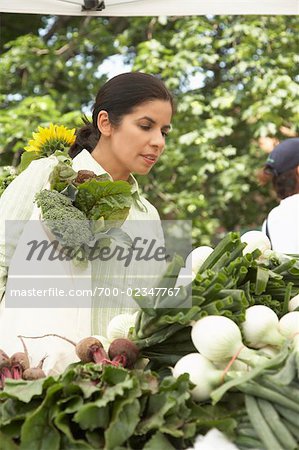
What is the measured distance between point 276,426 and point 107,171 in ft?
3.54

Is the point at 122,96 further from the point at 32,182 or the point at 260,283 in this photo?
the point at 260,283

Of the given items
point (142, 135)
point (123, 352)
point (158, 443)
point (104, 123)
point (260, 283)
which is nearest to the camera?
point (158, 443)

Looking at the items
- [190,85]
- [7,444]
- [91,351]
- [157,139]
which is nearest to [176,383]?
[91,351]

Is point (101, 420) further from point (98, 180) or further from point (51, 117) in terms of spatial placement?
point (51, 117)

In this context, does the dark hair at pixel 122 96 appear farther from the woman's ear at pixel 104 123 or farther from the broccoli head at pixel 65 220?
the broccoli head at pixel 65 220

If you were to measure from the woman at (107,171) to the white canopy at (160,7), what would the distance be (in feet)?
2.94

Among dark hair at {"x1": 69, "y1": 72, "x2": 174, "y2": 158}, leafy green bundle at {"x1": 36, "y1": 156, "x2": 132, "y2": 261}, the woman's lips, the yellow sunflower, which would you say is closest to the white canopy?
dark hair at {"x1": 69, "y1": 72, "x2": 174, "y2": 158}

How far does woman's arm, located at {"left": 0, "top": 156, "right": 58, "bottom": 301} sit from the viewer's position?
199 cm

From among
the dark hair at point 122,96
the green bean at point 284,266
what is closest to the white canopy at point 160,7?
the dark hair at point 122,96

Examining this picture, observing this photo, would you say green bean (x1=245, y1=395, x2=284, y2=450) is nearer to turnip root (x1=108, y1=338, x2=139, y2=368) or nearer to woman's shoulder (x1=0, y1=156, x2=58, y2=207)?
turnip root (x1=108, y1=338, x2=139, y2=368)

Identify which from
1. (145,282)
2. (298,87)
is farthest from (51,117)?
(145,282)

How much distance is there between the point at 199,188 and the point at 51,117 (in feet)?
5.17

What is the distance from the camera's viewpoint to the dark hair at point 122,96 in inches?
85.2

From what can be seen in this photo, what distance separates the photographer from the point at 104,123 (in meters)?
2.24
